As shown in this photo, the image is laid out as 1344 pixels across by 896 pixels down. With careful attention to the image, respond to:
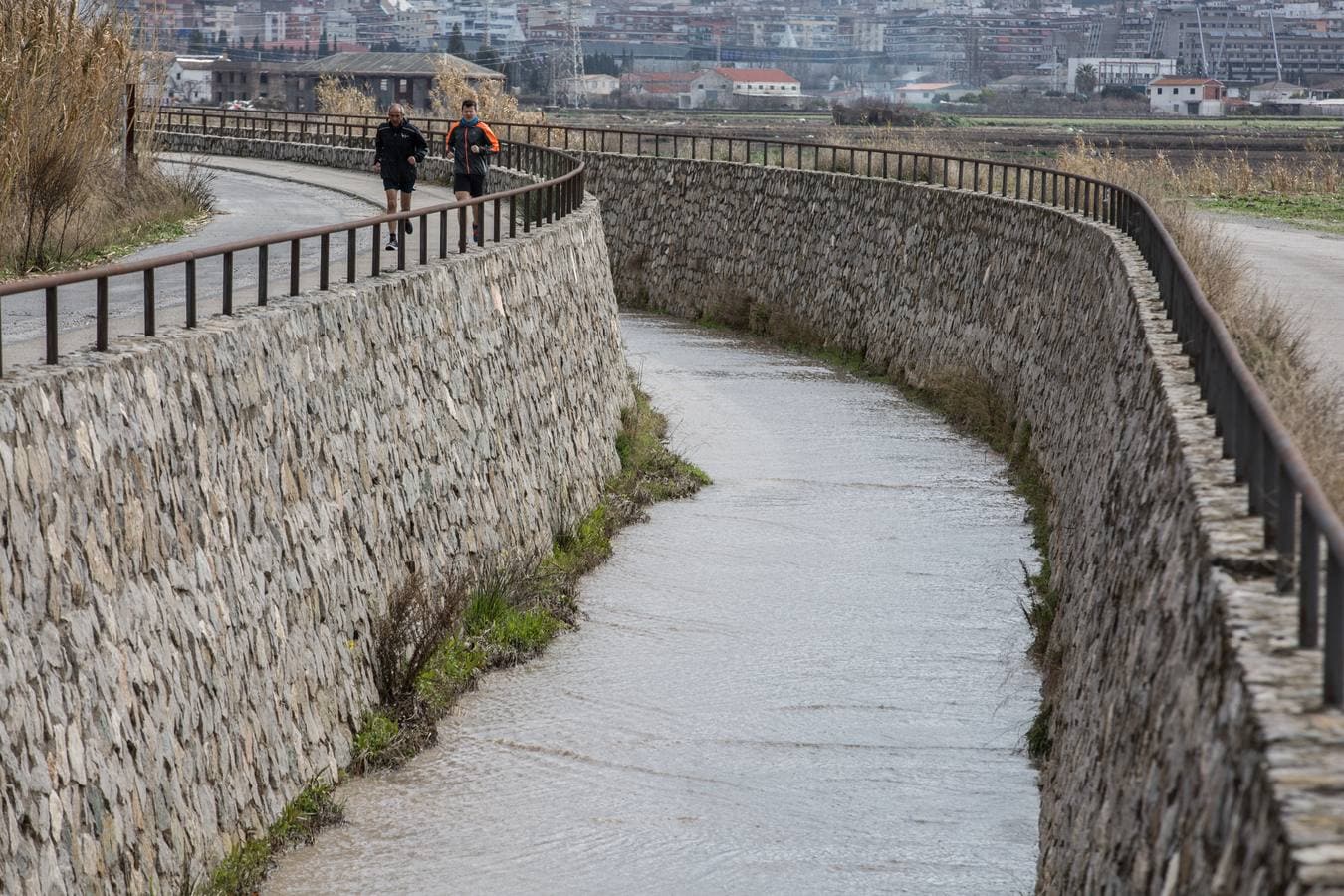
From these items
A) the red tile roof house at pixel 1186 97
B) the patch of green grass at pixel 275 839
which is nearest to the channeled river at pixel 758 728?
the patch of green grass at pixel 275 839

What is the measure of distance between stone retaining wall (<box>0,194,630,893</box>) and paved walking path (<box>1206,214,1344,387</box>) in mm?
7050

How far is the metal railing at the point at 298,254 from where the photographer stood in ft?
31.7

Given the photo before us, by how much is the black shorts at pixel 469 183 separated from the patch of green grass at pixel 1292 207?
655 inches

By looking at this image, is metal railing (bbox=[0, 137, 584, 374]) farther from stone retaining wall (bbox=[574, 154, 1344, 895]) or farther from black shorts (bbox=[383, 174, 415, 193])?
stone retaining wall (bbox=[574, 154, 1344, 895])

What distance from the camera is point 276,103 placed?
13925 centimetres

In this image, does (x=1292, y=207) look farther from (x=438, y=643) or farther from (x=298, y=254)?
(x=298, y=254)

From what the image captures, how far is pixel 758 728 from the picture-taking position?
15.6 meters

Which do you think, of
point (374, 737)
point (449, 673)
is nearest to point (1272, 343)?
point (449, 673)

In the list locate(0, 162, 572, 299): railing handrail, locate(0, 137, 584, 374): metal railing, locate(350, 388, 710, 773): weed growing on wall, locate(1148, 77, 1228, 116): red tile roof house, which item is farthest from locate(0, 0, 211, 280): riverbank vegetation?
locate(1148, 77, 1228, 116): red tile roof house

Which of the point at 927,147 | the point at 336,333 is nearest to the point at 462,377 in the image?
the point at 336,333

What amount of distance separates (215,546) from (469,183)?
45.5 ft

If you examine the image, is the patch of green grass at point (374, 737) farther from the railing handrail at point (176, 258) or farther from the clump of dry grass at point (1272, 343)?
the clump of dry grass at point (1272, 343)

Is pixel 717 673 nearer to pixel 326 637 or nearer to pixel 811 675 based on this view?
pixel 811 675

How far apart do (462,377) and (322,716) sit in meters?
4.95
